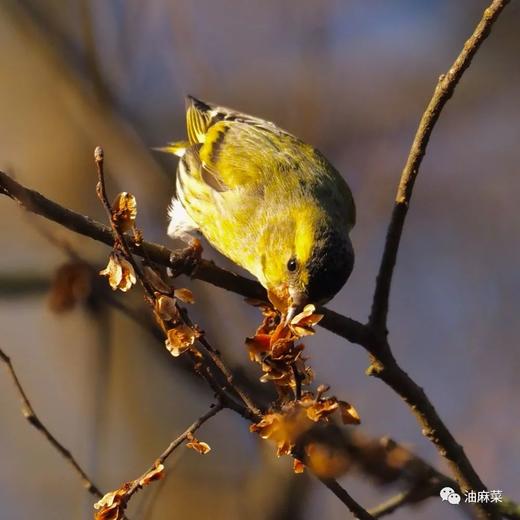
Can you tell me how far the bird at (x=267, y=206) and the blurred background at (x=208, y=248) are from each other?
43cm

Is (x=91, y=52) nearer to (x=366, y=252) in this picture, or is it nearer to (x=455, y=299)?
(x=366, y=252)

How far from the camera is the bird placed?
3.10 meters

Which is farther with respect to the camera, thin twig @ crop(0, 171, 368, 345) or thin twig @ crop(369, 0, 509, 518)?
thin twig @ crop(369, 0, 509, 518)

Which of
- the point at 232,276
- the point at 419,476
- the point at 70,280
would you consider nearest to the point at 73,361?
the point at 70,280

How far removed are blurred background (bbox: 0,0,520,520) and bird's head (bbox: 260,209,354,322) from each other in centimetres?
92

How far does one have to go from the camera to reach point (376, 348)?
9.37 ft

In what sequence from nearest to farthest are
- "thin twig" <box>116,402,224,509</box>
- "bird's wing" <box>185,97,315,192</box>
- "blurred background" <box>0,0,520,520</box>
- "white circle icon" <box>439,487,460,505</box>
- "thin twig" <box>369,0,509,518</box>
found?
"thin twig" <box>116,402,224,509</box> < "white circle icon" <box>439,487,460,505</box> < "thin twig" <box>369,0,509,518</box> < "bird's wing" <box>185,97,315,192</box> < "blurred background" <box>0,0,520,520</box>

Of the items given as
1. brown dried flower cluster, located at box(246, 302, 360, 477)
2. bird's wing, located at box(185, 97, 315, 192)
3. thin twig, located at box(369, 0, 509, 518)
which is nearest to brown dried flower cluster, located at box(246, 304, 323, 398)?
brown dried flower cluster, located at box(246, 302, 360, 477)

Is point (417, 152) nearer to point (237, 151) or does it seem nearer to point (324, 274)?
point (324, 274)

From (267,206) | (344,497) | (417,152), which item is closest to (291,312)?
(417,152)

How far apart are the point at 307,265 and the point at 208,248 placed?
162 centimetres

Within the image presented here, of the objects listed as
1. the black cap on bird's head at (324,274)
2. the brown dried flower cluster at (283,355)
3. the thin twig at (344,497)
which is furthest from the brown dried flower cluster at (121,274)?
the black cap on bird's head at (324,274)

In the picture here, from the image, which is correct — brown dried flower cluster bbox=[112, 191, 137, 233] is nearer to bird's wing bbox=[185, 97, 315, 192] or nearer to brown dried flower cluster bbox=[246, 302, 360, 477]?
brown dried flower cluster bbox=[246, 302, 360, 477]

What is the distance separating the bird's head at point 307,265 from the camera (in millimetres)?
3021
